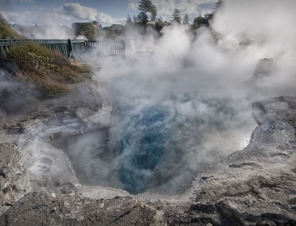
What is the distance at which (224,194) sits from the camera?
10.5 ft

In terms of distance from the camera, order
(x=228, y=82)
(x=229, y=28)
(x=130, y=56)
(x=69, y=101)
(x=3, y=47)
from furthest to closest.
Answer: (x=130, y=56) → (x=229, y=28) → (x=228, y=82) → (x=3, y=47) → (x=69, y=101)

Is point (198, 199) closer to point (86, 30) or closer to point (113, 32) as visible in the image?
point (86, 30)

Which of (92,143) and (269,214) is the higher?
(269,214)

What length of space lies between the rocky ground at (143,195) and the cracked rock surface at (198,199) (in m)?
0.01

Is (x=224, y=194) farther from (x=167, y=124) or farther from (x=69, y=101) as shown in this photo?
(x=69, y=101)

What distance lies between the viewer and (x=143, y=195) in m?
3.73

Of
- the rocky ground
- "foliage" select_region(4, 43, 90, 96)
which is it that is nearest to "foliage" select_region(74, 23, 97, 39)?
"foliage" select_region(4, 43, 90, 96)

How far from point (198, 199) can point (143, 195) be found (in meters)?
1.07

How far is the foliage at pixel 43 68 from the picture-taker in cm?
698

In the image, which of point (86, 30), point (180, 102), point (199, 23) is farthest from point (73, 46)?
point (199, 23)

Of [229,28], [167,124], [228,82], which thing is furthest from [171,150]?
[229,28]

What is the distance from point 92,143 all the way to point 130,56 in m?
9.25

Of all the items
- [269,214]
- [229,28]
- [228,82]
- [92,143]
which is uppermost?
[229,28]

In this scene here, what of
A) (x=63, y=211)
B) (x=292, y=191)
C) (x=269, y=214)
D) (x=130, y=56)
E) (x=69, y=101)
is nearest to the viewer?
(x=269, y=214)
